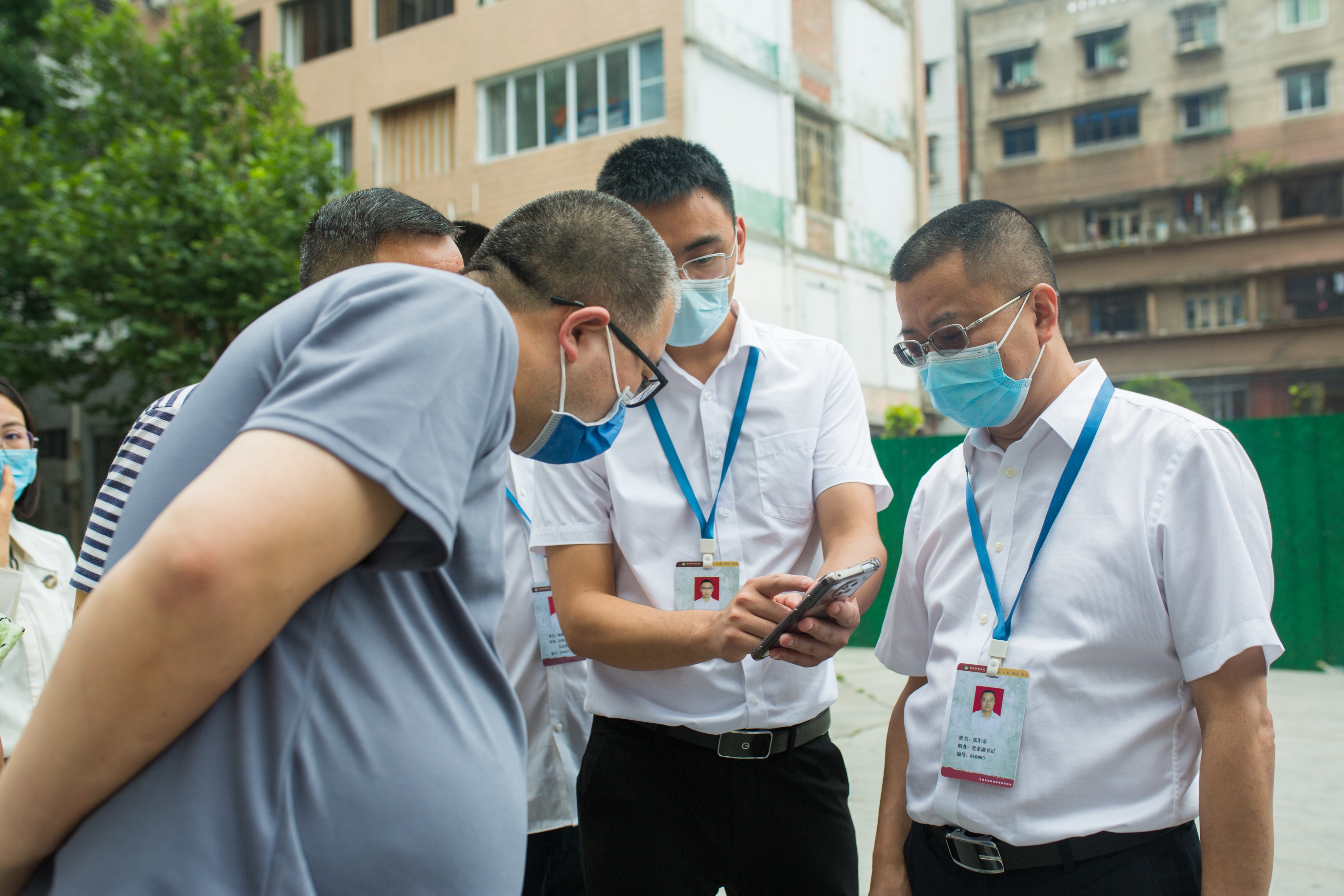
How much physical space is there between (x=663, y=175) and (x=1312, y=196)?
98.1ft

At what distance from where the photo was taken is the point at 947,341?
82.8 inches

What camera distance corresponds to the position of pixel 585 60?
15.9 metres

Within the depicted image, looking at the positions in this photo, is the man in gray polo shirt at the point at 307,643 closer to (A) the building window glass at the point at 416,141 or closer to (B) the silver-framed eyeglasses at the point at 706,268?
(B) the silver-framed eyeglasses at the point at 706,268

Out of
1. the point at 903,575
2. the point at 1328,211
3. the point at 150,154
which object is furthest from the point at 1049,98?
the point at 903,575

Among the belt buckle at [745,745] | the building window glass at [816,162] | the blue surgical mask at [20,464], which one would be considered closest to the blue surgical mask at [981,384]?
the belt buckle at [745,745]

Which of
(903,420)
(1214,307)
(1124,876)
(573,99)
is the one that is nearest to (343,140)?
(573,99)

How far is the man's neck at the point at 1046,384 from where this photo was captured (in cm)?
206

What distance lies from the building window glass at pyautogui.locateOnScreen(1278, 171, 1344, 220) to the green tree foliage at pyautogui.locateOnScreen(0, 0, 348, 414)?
81.8ft

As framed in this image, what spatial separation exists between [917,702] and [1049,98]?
98.2 ft

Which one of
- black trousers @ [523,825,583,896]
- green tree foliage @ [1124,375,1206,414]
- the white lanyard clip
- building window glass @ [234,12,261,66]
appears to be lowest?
black trousers @ [523,825,583,896]

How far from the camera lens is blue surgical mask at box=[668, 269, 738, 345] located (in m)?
2.34

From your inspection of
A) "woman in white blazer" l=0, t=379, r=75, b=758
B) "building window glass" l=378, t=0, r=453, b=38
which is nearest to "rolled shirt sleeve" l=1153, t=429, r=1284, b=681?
"woman in white blazer" l=0, t=379, r=75, b=758

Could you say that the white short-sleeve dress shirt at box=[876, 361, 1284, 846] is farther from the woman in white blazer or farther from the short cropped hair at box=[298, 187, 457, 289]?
the woman in white blazer

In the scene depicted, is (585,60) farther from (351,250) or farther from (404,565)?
(404,565)
